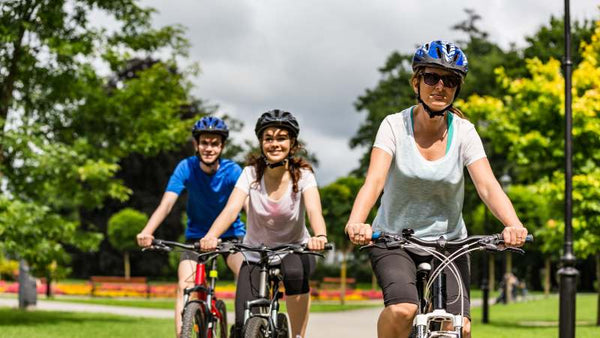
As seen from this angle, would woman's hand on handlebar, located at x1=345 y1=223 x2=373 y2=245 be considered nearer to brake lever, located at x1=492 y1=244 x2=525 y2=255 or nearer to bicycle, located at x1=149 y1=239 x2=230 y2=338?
brake lever, located at x1=492 y1=244 x2=525 y2=255

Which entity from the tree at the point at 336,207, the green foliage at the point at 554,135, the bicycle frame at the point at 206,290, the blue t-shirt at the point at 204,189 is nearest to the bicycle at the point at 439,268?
the bicycle frame at the point at 206,290

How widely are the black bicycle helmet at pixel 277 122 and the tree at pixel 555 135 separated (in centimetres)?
1243

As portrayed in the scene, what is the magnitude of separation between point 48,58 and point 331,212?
1438cm

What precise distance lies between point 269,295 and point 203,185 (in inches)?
58.8

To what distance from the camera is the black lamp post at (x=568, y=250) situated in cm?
1165

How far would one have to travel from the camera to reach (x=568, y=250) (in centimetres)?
1231

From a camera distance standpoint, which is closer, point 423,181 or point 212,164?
point 423,181

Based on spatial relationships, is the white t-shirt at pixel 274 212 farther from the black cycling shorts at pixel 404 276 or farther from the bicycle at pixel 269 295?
the black cycling shorts at pixel 404 276

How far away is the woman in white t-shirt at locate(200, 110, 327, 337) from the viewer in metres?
5.68

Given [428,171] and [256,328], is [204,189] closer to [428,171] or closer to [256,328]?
[256,328]

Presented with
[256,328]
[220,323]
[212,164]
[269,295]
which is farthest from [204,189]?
[256,328]

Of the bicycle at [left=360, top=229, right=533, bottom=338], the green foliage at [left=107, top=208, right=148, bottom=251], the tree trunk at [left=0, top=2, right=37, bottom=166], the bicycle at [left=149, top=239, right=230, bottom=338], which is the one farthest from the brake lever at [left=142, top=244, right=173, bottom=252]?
the green foliage at [left=107, top=208, right=148, bottom=251]

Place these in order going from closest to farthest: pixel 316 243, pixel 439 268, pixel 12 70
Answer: pixel 439 268, pixel 316 243, pixel 12 70

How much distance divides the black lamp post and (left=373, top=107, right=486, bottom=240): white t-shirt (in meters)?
7.58
